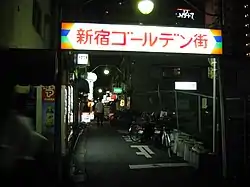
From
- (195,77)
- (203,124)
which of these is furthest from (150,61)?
(203,124)

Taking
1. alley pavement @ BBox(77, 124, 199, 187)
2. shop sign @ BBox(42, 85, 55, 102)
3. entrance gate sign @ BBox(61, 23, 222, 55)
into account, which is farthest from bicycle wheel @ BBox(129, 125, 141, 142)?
entrance gate sign @ BBox(61, 23, 222, 55)

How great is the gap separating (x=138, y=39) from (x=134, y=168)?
170 inches

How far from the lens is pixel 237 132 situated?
33.0ft

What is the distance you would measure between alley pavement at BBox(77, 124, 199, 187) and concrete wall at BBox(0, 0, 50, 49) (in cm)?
393

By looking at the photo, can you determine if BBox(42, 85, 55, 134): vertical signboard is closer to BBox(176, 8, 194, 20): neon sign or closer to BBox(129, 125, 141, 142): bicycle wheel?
BBox(129, 125, 141, 142): bicycle wheel

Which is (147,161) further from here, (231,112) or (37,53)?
(37,53)

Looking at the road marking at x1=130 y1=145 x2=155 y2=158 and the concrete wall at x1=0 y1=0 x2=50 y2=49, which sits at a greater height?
the concrete wall at x1=0 y1=0 x2=50 y2=49

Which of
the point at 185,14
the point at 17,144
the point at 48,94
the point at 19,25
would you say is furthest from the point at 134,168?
the point at 185,14

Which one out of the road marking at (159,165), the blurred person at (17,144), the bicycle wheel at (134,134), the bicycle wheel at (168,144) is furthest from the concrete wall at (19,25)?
the bicycle wheel at (134,134)

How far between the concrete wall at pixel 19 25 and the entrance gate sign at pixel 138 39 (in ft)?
3.62

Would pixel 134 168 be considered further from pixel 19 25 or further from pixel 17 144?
pixel 17 144

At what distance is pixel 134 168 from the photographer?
11.3 meters

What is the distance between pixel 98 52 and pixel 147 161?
5.27m

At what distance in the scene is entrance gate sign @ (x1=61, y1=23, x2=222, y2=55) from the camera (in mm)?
8906
